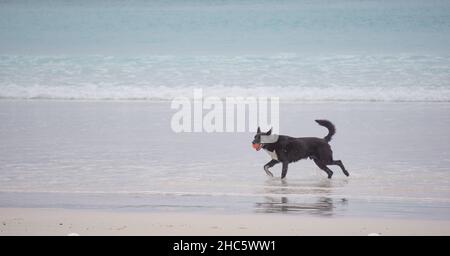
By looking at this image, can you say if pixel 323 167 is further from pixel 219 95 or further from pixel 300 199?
pixel 219 95

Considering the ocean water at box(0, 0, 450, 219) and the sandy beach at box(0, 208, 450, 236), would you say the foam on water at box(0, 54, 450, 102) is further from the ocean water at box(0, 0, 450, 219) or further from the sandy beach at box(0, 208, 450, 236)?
the sandy beach at box(0, 208, 450, 236)

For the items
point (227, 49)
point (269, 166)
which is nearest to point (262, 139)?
point (269, 166)

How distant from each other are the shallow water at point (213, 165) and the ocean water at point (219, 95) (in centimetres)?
2

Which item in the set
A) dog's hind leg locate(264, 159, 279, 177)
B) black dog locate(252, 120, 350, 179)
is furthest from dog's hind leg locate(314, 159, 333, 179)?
dog's hind leg locate(264, 159, 279, 177)

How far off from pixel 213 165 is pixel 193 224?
294 centimetres

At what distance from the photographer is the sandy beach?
242 inches

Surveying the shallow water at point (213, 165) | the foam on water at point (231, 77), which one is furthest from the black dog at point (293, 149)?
the foam on water at point (231, 77)

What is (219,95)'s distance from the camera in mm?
16562

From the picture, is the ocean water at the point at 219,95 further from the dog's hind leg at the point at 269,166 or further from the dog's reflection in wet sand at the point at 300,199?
the dog's hind leg at the point at 269,166

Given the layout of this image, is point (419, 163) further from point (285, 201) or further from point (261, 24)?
point (261, 24)

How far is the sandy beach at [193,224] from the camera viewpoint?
6137 millimetres

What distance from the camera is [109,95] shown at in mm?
16516

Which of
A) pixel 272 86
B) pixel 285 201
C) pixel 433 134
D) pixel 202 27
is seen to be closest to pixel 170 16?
pixel 202 27

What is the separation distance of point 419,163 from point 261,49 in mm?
13638
